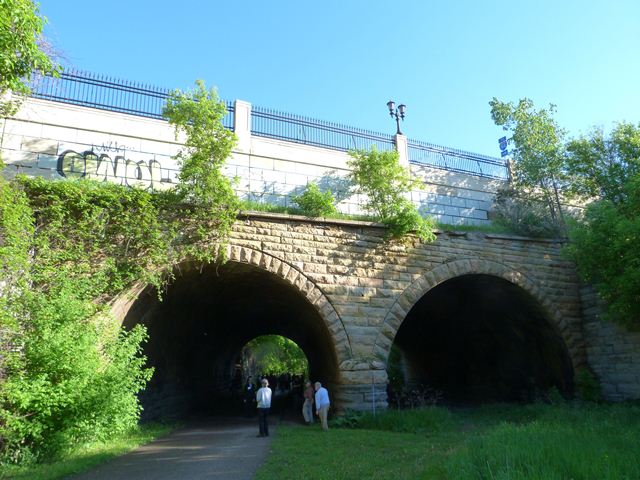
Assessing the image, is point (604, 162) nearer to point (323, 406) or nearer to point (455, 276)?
point (455, 276)

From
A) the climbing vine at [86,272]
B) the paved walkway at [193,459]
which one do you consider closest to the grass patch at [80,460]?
the paved walkway at [193,459]

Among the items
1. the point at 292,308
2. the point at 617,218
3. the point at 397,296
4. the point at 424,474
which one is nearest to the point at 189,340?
the point at 292,308

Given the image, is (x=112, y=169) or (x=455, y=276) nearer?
(x=112, y=169)

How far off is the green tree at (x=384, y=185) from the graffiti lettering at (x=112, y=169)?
18.2 ft

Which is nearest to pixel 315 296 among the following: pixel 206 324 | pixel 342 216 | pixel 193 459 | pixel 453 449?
pixel 342 216

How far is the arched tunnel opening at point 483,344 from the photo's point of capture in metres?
15.3

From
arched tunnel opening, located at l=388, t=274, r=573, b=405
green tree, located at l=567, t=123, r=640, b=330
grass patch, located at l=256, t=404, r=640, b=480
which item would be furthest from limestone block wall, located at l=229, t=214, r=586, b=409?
green tree, located at l=567, t=123, r=640, b=330

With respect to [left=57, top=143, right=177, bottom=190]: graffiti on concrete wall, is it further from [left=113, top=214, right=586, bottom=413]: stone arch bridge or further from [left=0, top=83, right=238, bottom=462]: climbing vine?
[left=113, top=214, right=586, bottom=413]: stone arch bridge

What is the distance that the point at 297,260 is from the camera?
1220 cm

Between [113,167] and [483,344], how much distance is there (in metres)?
14.5

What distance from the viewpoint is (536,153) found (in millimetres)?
18109

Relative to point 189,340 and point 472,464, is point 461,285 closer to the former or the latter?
point 189,340

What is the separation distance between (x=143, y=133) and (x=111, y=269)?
4.63m

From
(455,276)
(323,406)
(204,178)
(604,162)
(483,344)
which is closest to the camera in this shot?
(323,406)
